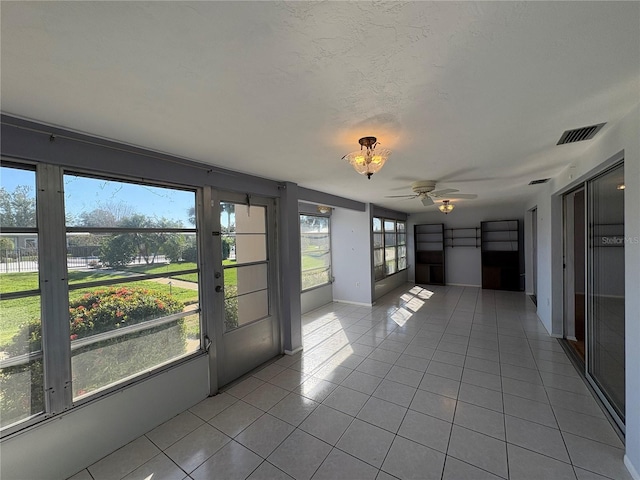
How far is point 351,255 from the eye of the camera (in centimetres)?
622

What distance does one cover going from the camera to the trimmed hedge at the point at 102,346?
168 centimetres

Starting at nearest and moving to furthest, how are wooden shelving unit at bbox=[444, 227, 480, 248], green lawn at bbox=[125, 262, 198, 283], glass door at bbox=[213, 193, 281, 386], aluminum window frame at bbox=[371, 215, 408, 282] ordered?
green lawn at bbox=[125, 262, 198, 283]
glass door at bbox=[213, 193, 281, 386]
aluminum window frame at bbox=[371, 215, 408, 282]
wooden shelving unit at bbox=[444, 227, 480, 248]

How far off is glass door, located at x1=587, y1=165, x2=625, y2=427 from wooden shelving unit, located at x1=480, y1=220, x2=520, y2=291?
17.1 feet

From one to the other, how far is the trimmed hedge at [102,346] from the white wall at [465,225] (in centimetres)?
734

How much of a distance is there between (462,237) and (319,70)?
8.34 meters

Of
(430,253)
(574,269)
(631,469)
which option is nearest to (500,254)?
(430,253)

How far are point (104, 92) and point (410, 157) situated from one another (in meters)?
2.38

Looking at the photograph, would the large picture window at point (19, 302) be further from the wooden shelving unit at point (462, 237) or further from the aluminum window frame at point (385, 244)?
the wooden shelving unit at point (462, 237)

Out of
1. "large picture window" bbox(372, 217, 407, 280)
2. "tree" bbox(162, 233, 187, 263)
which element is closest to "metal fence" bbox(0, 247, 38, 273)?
"tree" bbox(162, 233, 187, 263)

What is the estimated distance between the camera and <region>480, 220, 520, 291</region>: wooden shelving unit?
7.33m

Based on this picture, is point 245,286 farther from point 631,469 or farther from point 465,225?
point 465,225

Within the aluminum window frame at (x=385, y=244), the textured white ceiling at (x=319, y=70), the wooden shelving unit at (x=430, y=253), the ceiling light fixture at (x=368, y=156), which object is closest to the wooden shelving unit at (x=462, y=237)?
the wooden shelving unit at (x=430, y=253)

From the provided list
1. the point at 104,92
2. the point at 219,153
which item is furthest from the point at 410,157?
the point at 104,92

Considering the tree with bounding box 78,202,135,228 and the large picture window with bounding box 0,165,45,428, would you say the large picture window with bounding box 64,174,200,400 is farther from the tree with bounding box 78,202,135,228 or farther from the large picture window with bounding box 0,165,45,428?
the large picture window with bounding box 0,165,45,428
